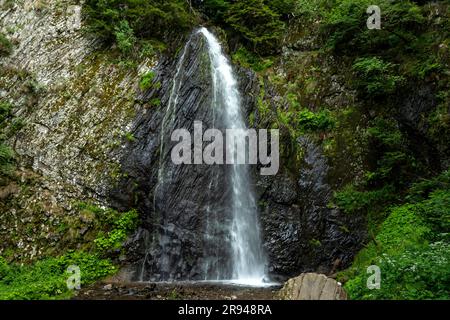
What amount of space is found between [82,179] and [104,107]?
244cm

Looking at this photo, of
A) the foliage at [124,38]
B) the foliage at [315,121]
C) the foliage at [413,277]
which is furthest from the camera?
the foliage at [124,38]

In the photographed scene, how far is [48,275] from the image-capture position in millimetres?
9227

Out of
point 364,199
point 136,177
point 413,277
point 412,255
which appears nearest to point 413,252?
point 412,255

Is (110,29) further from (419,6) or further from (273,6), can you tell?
(419,6)

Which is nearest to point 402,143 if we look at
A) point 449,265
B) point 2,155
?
point 449,265

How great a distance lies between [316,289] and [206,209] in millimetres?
5129

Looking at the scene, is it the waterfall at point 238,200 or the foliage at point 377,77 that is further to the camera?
the foliage at point 377,77

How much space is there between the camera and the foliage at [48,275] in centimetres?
827

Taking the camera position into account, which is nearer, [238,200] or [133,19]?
[238,200]

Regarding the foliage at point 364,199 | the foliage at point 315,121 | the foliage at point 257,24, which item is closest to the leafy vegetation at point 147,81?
the foliage at point 257,24

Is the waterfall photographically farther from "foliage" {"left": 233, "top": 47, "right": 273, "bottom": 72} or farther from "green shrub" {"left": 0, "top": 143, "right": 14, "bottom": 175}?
"green shrub" {"left": 0, "top": 143, "right": 14, "bottom": 175}

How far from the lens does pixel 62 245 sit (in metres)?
9.98

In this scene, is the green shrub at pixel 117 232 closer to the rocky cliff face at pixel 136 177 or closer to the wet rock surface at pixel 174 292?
the rocky cliff face at pixel 136 177

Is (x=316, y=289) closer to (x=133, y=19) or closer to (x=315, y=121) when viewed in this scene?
(x=315, y=121)
